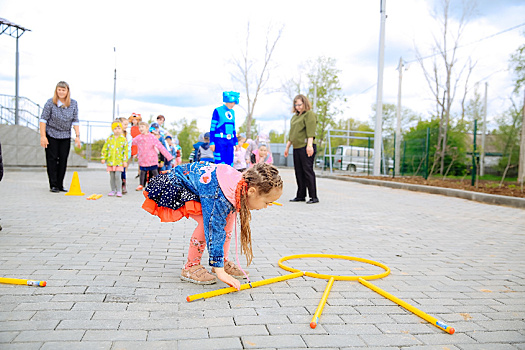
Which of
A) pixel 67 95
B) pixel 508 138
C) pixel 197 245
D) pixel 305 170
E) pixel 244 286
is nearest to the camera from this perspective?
pixel 244 286

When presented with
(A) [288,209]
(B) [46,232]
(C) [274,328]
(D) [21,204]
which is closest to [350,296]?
(C) [274,328]

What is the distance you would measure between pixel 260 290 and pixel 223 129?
4.71 m

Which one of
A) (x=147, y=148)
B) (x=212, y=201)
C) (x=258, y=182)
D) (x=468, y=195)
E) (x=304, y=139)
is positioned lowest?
(x=468, y=195)

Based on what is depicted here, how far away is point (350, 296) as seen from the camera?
9.99 ft

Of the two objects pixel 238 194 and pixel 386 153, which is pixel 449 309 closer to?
pixel 238 194

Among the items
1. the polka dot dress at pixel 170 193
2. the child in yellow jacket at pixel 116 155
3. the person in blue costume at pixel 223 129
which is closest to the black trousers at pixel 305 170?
the person in blue costume at pixel 223 129

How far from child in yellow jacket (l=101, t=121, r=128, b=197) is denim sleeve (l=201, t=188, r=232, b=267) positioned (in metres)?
6.41

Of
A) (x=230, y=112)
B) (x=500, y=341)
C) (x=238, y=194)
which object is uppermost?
(x=230, y=112)

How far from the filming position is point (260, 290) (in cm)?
311

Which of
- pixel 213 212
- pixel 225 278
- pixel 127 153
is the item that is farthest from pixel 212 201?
pixel 127 153

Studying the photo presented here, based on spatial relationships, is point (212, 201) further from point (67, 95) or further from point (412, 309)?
point (67, 95)

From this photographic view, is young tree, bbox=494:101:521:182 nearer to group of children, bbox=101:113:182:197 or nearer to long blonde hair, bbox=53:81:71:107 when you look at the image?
group of children, bbox=101:113:182:197

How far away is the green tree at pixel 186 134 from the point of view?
35.3 meters

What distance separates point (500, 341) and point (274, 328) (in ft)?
4.17
